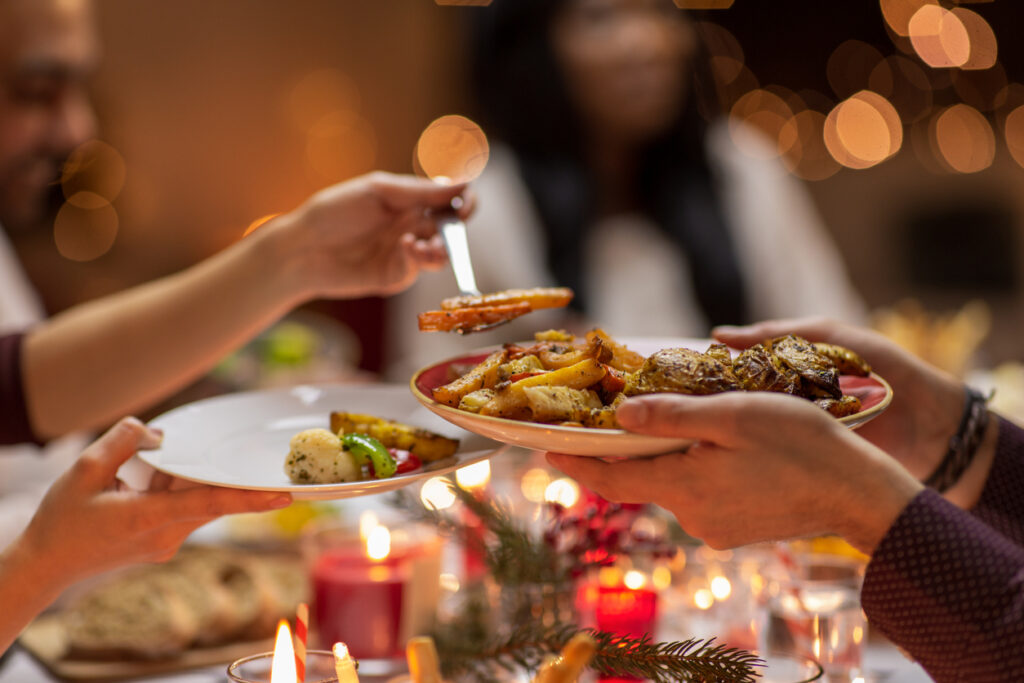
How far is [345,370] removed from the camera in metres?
3.26

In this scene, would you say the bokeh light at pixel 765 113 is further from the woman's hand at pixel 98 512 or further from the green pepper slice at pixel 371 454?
the woman's hand at pixel 98 512

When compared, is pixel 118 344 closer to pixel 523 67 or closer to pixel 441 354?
pixel 441 354

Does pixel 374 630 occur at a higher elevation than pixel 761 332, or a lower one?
lower

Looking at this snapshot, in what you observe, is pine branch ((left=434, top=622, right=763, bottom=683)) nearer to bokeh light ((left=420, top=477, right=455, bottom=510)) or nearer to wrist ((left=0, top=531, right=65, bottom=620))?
bokeh light ((left=420, top=477, right=455, bottom=510))

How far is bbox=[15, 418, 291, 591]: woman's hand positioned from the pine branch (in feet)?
1.02

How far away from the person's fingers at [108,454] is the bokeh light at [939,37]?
6980mm

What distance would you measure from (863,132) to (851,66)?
1.94 feet

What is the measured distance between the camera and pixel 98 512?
85 cm

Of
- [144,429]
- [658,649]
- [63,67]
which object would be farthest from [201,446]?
[63,67]

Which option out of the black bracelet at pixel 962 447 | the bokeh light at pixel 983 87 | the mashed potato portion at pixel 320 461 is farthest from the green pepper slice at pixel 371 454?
the bokeh light at pixel 983 87

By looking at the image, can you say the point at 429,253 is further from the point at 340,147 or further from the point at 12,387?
the point at 340,147

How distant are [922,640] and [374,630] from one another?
73 centimetres

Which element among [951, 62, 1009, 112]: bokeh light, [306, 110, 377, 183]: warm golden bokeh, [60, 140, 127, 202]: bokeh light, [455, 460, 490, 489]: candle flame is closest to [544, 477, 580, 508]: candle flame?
[455, 460, 490, 489]: candle flame

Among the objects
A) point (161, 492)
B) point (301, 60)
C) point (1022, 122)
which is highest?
point (301, 60)
